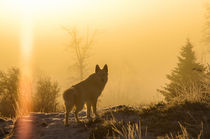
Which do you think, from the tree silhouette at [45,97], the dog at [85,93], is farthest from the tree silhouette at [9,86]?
the dog at [85,93]

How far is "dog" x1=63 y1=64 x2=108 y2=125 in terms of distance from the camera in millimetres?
7078

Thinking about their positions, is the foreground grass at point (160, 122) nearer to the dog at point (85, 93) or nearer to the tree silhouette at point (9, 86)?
the dog at point (85, 93)

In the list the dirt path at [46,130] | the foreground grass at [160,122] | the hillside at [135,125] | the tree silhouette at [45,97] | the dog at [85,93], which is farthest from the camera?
the tree silhouette at [45,97]

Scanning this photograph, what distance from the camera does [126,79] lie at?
90750mm

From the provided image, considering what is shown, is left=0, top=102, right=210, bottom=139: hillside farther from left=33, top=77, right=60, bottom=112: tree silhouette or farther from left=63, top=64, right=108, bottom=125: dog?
left=33, top=77, right=60, bottom=112: tree silhouette

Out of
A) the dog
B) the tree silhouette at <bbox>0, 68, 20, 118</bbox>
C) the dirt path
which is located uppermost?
the tree silhouette at <bbox>0, 68, 20, 118</bbox>

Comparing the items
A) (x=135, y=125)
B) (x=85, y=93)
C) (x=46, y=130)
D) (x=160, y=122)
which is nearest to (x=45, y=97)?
(x=85, y=93)

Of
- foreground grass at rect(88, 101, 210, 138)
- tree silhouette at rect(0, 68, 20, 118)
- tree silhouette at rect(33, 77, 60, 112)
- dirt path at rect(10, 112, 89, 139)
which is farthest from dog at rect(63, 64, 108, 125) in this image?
tree silhouette at rect(0, 68, 20, 118)

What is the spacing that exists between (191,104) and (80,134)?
11.5 ft

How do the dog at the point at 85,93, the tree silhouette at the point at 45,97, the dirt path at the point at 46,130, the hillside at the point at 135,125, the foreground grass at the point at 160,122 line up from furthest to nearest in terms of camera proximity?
the tree silhouette at the point at 45,97
the dog at the point at 85,93
the dirt path at the point at 46,130
the hillside at the point at 135,125
the foreground grass at the point at 160,122

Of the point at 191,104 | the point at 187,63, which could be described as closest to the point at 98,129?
the point at 191,104

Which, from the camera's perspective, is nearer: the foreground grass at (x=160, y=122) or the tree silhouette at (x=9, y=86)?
the foreground grass at (x=160, y=122)

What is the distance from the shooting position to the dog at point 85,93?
7078mm

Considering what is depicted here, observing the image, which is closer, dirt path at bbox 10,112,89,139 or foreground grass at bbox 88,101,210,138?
foreground grass at bbox 88,101,210,138
